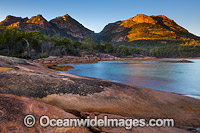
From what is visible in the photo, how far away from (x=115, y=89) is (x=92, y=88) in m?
1.09

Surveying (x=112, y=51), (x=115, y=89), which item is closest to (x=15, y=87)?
(x=115, y=89)

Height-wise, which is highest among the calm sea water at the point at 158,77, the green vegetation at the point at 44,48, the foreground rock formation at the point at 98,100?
the green vegetation at the point at 44,48

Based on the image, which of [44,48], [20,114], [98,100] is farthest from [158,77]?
[44,48]

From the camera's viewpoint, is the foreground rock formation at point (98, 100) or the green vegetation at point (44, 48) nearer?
the foreground rock formation at point (98, 100)

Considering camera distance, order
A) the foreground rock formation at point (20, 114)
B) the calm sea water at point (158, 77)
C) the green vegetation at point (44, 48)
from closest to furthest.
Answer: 1. the foreground rock formation at point (20, 114)
2. the calm sea water at point (158, 77)
3. the green vegetation at point (44, 48)

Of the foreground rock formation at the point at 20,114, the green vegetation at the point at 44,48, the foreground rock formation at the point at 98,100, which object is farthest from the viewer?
the green vegetation at the point at 44,48

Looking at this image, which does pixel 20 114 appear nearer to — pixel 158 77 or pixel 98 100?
pixel 98 100

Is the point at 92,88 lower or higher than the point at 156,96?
higher

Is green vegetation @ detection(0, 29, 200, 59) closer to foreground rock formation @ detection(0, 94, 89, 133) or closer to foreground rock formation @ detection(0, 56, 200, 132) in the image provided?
foreground rock formation @ detection(0, 56, 200, 132)

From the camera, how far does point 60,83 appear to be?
4.86m

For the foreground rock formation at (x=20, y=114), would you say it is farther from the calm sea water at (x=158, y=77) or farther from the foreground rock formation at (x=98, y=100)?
the calm sea water at (x=158, y=77)

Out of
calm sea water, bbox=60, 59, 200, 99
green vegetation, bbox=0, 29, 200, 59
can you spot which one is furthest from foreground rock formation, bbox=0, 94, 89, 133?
green vegetation, bbox=0, 29, 200, 59

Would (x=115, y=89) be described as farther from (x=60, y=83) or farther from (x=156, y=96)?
(x=60, y=83)

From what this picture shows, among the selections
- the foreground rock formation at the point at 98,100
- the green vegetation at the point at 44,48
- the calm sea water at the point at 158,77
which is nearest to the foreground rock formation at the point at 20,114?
the foreground rock formation at the point at 98,100
